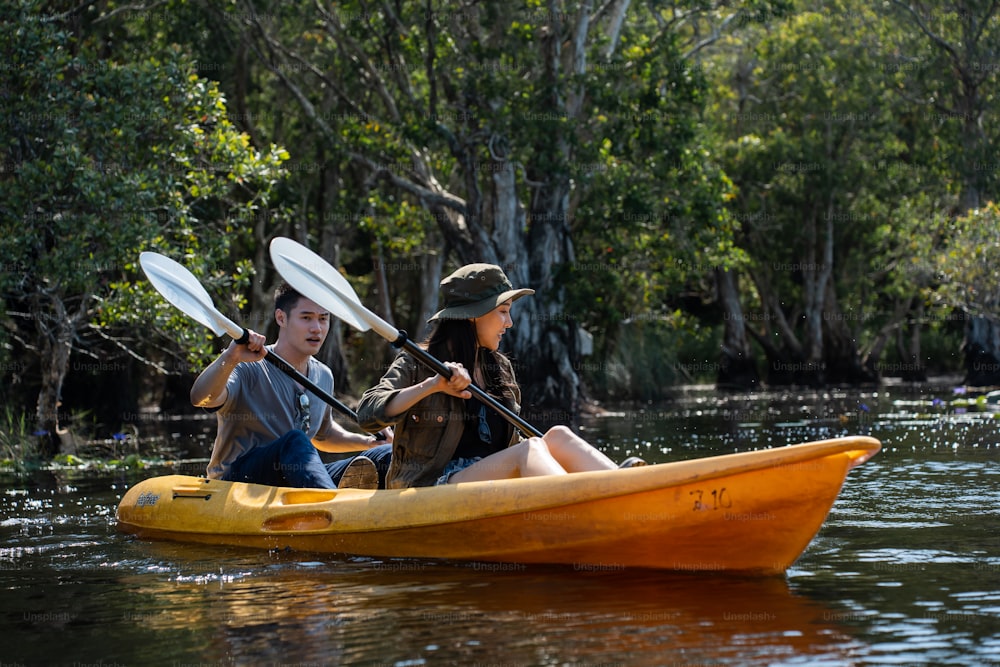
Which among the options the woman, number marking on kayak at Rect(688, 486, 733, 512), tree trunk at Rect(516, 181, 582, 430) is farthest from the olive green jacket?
tree trunk at Rect(516, 181, 582, 430)

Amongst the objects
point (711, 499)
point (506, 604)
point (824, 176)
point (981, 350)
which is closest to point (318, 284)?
point (506, 604)

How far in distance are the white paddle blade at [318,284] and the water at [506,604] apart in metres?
1.10

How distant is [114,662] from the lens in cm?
400

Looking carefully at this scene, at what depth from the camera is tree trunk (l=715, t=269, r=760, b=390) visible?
1082 inches

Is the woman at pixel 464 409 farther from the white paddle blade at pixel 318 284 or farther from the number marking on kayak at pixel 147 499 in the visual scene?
the number marking on kayak at pixel 147 499

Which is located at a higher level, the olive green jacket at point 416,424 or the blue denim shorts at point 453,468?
the olive green jacket at point 416,424

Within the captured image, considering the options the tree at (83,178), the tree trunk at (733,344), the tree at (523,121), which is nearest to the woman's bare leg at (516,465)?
the tree at (83,178)

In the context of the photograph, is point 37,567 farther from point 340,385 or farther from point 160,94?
point 340,385

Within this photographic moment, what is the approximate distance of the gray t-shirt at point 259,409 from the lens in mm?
6012

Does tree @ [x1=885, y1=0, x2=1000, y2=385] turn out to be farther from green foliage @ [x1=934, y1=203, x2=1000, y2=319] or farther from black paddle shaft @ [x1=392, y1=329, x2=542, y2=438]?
black paddle shaft @ [x1=392, y1=329, x2=542, y2=438]

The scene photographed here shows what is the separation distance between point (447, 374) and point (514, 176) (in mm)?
13000

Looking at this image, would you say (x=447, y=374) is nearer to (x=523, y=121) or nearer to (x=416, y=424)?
(x=416, y=424)

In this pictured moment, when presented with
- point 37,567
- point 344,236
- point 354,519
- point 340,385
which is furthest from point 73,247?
point 344,236

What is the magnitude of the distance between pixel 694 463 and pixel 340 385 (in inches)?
633
